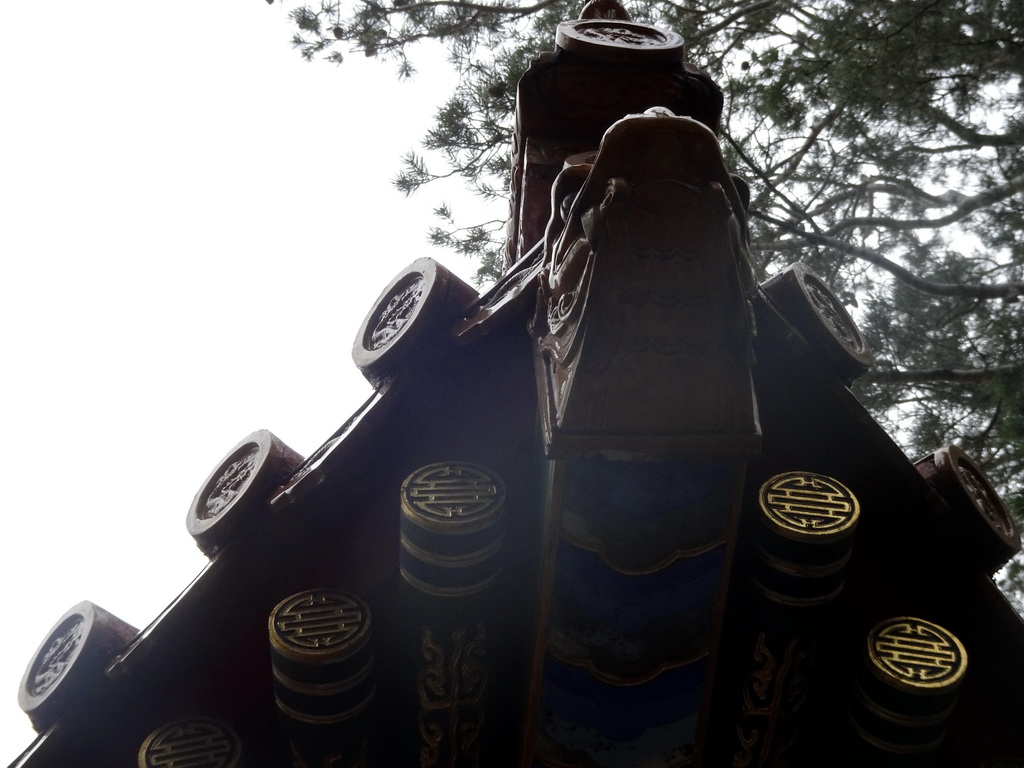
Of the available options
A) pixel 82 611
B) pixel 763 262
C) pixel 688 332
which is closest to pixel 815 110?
pixel 763 262

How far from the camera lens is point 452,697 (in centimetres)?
164

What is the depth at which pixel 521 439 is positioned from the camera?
1.79 metres

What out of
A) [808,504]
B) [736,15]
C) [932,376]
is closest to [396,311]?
[808,504]

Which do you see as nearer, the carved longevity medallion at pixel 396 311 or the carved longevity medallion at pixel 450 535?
the carved longevity medallion at pixel 450 535

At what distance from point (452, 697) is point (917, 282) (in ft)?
8.55

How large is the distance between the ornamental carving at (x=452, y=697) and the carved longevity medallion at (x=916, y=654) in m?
0.65

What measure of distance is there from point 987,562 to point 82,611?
1.63 m

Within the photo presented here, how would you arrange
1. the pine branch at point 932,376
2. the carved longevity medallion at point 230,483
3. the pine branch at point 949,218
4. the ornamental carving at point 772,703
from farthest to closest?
1. the pine branch at point 949,218
2. the pine branch at point 932,376
3. the carved longevity medallion at point 230,483
4. the ornamental carving at point 772,703

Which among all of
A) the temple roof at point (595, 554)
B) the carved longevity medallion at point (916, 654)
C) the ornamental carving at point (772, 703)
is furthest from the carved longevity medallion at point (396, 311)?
the carved longevity medallion at point (916, 654)

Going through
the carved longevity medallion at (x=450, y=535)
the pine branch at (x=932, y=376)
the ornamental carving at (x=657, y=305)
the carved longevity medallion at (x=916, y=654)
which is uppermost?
the ornamental carving at (x=657, y=305)

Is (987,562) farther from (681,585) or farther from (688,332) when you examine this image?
(688,332)

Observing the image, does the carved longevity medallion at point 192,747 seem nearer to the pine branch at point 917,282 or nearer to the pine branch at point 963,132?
the pine branch at point 917,282

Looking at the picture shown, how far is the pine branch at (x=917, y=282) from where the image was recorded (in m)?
3.41

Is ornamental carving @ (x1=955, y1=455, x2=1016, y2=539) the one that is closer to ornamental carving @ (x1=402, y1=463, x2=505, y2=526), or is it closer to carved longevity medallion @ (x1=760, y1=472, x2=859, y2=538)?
carved longevity medallion @ (x1=760, y1=472, x2=859, y2=538)
